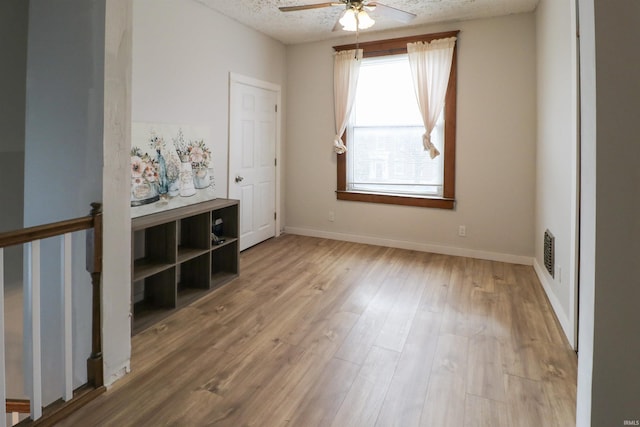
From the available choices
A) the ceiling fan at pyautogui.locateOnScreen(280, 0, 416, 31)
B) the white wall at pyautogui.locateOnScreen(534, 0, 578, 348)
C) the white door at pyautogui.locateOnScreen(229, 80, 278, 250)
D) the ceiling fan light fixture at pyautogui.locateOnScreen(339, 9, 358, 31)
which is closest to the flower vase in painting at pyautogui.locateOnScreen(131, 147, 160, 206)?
the white door at pyautogui.locateOnScreen(229, 80, 278, 250)

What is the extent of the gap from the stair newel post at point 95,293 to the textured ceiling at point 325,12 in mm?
2893

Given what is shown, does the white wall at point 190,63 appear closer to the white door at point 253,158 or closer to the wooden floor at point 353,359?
the white door at point 253,158

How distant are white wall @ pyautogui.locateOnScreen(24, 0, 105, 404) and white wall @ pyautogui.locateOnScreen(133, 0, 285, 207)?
986 mm

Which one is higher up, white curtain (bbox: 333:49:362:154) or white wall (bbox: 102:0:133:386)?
white curtain (bbox: 333:49:362:154)

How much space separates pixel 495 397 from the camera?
1938mm

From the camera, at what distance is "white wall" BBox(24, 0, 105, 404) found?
6.32 feet

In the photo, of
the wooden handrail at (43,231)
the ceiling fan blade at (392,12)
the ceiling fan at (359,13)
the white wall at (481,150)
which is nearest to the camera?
the wooden handrail at (43,231)

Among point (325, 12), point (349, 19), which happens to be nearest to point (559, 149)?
point (349, 19)

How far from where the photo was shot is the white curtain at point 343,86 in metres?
4.86

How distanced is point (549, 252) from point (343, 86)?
3189mm

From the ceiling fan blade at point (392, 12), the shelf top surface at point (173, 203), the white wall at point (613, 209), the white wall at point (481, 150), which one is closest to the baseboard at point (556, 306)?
the white wall at point (481, 150)

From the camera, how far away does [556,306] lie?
291 centimetres

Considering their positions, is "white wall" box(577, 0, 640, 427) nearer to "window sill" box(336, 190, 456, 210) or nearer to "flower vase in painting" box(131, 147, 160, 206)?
"flower vase in painting" box(131, 147, 160, 206)

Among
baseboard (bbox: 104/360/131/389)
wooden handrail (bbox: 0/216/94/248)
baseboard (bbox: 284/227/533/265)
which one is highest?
wooden handrail (bbox: 0/216/94/248)
